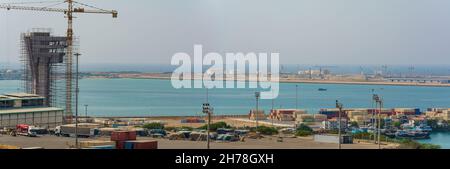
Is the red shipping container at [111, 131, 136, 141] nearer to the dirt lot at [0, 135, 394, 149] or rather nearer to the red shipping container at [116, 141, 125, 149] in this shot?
the red shipping container at [116, 141, 125, 149]

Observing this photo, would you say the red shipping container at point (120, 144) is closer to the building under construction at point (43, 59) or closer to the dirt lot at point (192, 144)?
the dirt lot at point (192, 144)

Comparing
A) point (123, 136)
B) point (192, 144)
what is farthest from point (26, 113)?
point (123, 136)

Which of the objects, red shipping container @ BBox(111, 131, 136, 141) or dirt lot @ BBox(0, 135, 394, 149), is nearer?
red shipping container @ BBox(111, 131, 136, 141)

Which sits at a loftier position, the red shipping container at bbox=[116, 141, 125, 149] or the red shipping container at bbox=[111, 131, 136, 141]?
the red shipping container at bbox=[111, 131, 136, 141]

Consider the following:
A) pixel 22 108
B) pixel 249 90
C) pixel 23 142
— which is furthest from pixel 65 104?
pixel 249 90

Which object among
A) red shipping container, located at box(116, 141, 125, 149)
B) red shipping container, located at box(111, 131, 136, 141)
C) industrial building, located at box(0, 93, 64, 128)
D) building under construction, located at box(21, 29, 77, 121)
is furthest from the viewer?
building under construction, located at box(21, 29, 77, 121)

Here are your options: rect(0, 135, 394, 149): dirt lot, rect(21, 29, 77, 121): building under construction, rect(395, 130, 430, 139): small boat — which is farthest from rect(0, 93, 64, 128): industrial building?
rect(395, 130, 430, 139): small boat

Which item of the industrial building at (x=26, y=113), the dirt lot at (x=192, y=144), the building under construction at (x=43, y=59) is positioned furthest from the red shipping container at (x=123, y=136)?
the building under construction at (x=43, y=59)
